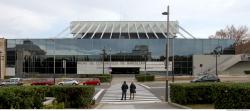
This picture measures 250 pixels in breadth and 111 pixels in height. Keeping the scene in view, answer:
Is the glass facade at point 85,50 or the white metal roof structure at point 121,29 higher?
the white metal roof structure at point 121,29

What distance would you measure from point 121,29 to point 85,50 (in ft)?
50.5

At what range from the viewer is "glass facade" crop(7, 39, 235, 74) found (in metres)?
105

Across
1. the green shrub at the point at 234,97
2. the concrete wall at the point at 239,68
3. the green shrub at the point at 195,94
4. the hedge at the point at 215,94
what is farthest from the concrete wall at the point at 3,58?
the green shrub at the point at 234,97

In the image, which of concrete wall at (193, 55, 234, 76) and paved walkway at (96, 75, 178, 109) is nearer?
paved walkway at (96, 75, 178, 109)

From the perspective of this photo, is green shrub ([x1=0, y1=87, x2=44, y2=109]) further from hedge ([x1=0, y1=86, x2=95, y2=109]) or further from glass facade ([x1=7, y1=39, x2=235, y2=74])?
glass facade ([x1=7, y1=39, x2=235, y2=74])

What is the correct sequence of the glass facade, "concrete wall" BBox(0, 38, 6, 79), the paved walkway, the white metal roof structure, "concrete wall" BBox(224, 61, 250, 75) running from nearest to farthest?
the paved walkway < "concrete wall" BBox(0, 38, 6, 79) < "concrete wall" BBox(224, 61, 250, 75) < the glass facade < the white metal roof structure

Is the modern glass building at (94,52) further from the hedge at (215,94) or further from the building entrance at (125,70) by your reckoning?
the hedge at (215,94)

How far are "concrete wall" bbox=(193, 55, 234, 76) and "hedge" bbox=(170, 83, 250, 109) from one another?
72.8 m

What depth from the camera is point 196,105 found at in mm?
26078

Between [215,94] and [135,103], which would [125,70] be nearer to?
[135,103]

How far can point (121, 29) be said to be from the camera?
117 m

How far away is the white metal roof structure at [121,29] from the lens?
11250 centimetres

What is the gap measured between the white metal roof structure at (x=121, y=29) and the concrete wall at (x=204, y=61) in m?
9.20

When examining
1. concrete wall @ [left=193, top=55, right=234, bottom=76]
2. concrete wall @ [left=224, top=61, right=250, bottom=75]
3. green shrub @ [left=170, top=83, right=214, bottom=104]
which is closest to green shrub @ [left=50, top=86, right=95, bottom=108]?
green shrub @ [left=170, top=83, right=214, bottom=104]
